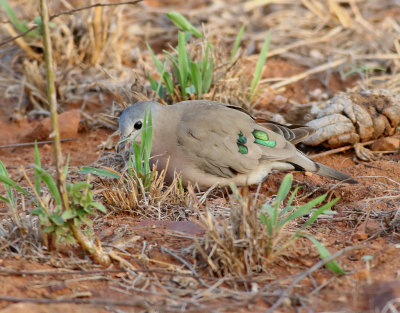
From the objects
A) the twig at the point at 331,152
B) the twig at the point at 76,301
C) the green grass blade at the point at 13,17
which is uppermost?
the green grass blade at the point at 13,17

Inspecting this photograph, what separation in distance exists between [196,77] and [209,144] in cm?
88

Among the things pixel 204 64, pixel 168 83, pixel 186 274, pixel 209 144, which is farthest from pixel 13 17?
pixel 186 274

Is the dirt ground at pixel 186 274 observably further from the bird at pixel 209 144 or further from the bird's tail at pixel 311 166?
the bird at pixel 209 144

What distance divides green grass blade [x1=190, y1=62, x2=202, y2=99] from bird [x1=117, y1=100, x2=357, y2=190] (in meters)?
0.47

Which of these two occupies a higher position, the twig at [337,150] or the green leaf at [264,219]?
the green leaf at [264,219]

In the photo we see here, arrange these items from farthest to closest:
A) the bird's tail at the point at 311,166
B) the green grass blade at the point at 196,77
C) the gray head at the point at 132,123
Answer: the green grass blade at the point at 196,77 < the bird's tail at the point at 311,166 < the gray head at the point at 132,123

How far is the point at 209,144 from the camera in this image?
13.1 ft

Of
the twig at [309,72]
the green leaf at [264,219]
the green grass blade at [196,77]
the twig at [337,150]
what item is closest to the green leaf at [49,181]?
the green leaf at [264,219]

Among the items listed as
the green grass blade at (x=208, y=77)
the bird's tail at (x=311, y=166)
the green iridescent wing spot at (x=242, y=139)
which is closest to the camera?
the green iridescent wing spot at (x=242, y=139)

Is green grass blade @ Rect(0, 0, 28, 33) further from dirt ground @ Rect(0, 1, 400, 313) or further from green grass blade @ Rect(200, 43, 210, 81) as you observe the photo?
dirt ground @ Rect(0, 1, 400, 313)

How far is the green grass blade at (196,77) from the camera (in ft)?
15.1

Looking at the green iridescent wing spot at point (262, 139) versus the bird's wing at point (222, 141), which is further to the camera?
the green iridescent wing spot at point (262, 139)

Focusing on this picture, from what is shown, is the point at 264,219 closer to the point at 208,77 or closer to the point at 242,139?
the point at 242,139

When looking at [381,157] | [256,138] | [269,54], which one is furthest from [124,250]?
[269,54]
